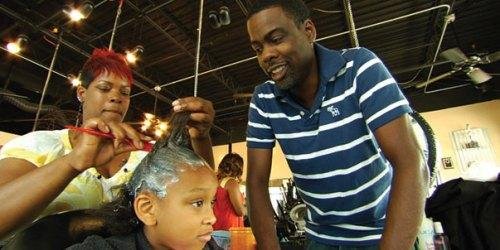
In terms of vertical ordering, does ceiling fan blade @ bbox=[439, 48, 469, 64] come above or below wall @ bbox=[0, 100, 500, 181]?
above

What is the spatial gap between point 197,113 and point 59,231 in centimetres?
59

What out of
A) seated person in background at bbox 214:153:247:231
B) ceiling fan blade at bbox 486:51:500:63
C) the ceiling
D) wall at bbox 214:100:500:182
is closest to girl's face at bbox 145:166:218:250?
seated person in background at bbox 214:153:247:231

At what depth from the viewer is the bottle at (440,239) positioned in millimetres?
1704

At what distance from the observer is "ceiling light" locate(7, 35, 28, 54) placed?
515 centimetres

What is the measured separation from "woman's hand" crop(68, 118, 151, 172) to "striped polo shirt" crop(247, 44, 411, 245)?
0.67 m

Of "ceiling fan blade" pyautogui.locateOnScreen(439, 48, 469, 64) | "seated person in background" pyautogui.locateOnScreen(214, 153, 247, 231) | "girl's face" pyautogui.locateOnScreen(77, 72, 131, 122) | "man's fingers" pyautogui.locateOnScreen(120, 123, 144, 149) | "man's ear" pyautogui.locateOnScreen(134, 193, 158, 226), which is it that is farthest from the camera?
"ceiling fan blade" pyautogui.locateOnScreen(439, 48, 469, 64)

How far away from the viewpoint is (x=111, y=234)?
3.27ft

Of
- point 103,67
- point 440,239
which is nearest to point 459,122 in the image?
point 440,239

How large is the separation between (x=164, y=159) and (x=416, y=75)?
7.42 meters

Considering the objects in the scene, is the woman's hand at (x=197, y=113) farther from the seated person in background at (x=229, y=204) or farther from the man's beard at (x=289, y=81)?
the seated person in background at (x=229, y=204)

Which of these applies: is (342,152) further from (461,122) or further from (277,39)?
(461,122)

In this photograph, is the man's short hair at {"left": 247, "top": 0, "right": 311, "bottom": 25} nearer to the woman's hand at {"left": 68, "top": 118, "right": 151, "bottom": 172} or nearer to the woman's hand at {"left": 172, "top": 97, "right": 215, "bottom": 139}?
the woman's hand at {"left": 172, "top": 97, "right": 215, "bottom": 139}

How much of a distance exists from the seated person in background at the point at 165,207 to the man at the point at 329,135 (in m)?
0.43

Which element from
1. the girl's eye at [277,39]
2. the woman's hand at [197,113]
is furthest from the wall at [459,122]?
the woman's hand at [197,113]
